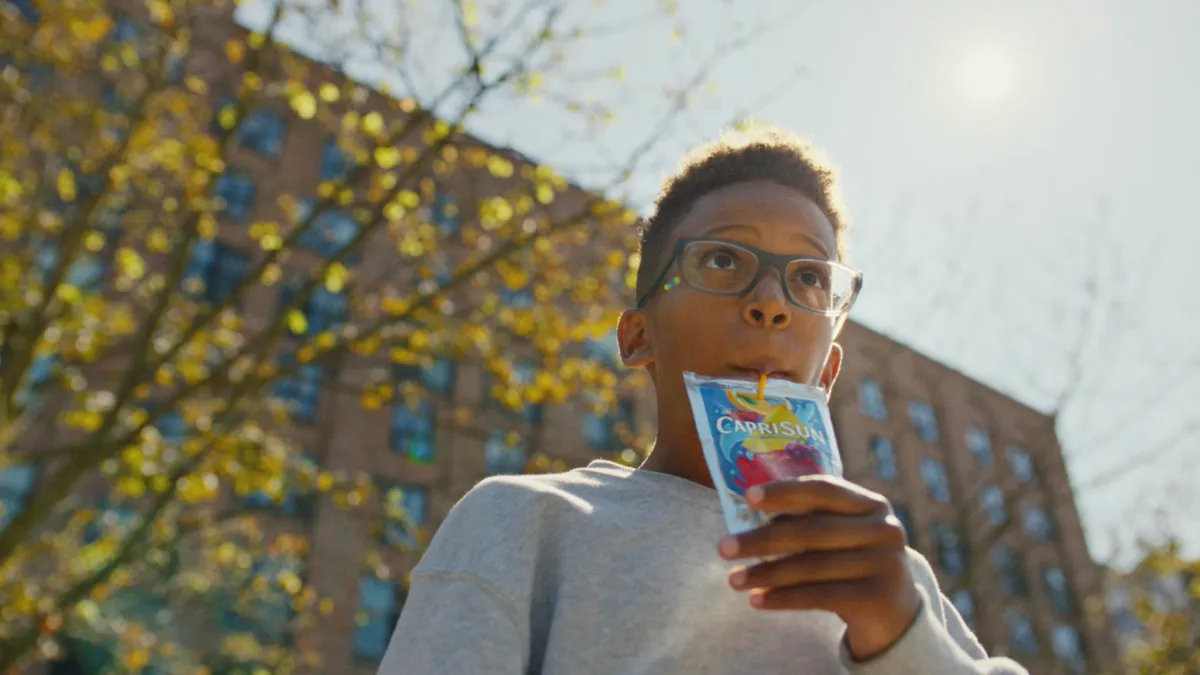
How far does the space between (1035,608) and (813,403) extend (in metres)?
34.7

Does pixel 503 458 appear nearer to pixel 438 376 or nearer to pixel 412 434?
pixel 412 434

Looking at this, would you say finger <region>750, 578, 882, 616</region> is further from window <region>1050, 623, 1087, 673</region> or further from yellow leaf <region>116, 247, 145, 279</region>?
window <region>1050, 623, 1087, 673</region>

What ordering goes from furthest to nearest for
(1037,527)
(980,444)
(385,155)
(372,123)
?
(980,444) → (1037,527) → (385,155) → (372,123)

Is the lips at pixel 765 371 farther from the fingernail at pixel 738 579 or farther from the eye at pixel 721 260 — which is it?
the fingernail at pixel 738 579

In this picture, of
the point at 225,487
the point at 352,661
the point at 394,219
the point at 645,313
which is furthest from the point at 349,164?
the point at 352,661

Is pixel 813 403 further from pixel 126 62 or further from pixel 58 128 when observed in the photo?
pixel 58 128

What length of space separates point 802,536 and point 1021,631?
3336 cm

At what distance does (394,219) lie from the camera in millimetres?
8578

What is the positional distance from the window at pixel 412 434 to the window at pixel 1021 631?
1873 centimetres

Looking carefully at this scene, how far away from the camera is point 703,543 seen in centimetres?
170

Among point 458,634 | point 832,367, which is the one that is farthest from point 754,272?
point 458,634

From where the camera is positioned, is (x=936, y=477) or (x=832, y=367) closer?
(x=832, y=367)

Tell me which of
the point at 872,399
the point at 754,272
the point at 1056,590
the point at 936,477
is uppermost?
the point at 872,399

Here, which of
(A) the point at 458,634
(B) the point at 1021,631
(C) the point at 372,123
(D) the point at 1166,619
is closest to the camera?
(A) the point at 458,634
